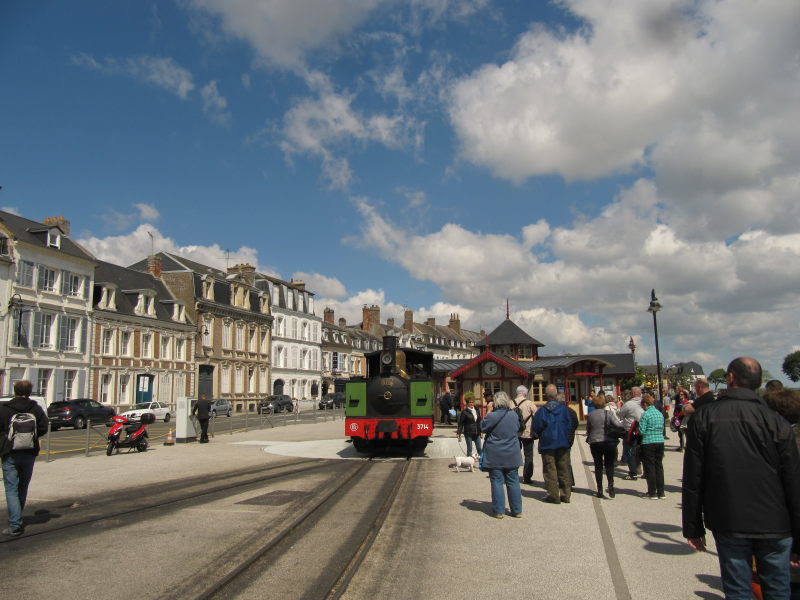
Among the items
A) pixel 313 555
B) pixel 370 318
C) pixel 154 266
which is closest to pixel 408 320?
pixel 370 318

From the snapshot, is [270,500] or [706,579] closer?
[706,579]

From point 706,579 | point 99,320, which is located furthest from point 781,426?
point 99,320

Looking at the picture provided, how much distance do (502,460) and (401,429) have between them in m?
7.39

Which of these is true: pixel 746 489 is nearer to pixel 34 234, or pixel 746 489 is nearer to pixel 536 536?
pixel 536 536

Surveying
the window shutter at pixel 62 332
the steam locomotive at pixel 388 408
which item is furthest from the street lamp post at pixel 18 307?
the steam locomotive at pixel 388 408

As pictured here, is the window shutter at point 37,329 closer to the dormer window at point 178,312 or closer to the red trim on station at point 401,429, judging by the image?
the dormer window at point 178,312

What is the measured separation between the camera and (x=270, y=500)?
9.51 metres

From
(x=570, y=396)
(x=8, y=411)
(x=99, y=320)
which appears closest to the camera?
(x=8, y=411)

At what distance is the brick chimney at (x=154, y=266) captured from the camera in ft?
152

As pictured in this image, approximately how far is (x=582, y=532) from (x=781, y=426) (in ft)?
14.1

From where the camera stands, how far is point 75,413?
29594 mm

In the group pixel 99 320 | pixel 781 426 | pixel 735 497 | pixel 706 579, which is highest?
pixel 99 320

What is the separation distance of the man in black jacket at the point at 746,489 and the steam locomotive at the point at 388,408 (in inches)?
468

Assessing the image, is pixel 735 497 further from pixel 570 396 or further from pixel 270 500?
pixel 570 396
